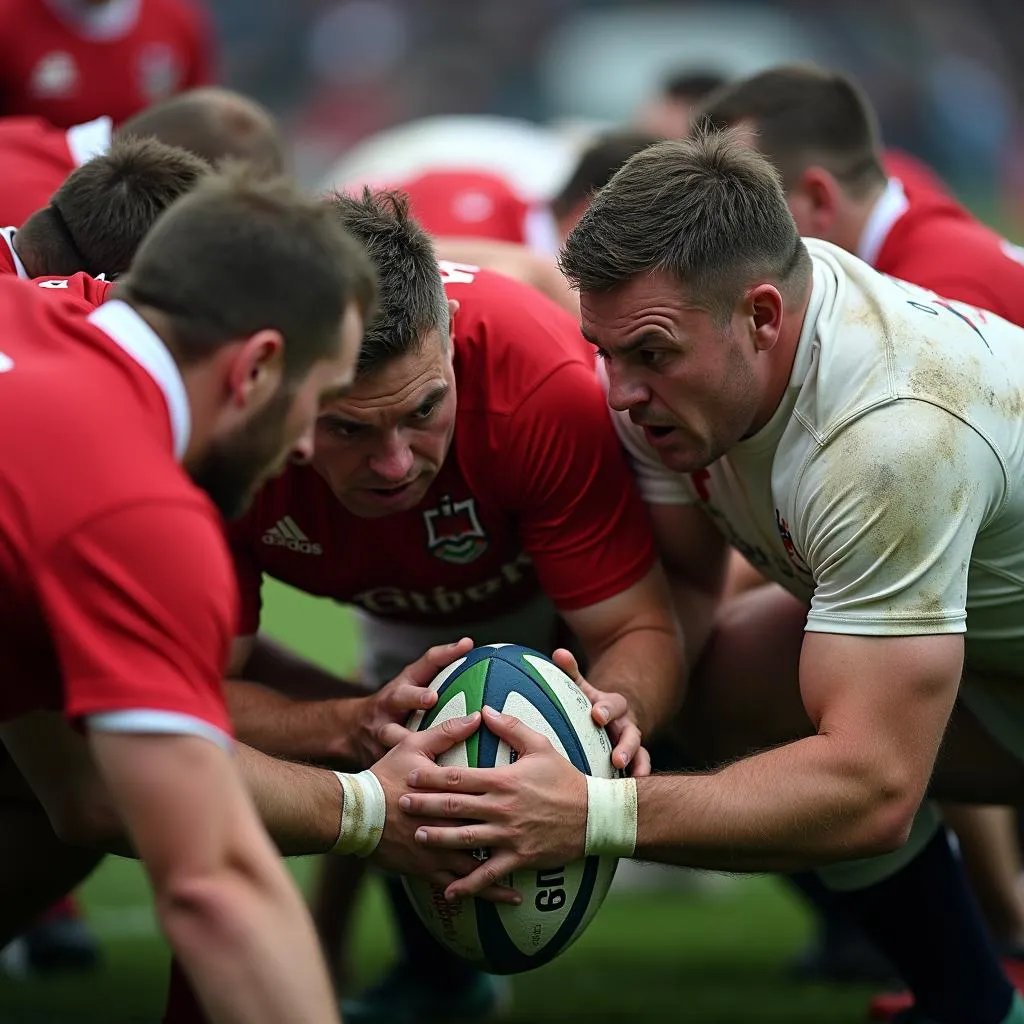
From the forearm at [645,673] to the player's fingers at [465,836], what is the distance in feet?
2.22

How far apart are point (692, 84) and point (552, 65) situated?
80.6 ft

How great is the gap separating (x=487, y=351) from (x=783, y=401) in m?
0.82

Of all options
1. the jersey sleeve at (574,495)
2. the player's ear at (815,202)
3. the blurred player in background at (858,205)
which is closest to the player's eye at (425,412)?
the jersey sleeve at (574,495)

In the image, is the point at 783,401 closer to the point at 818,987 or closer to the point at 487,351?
the point at 487,351

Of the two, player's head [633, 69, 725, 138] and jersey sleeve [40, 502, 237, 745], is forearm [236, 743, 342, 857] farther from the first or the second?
player's head [633, 69, 725, 138]

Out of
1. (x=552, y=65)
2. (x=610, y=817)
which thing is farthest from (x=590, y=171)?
(x=552, y=65)

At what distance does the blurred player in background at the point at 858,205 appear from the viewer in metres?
5.76

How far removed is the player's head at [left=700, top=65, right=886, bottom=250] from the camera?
591 centimetres

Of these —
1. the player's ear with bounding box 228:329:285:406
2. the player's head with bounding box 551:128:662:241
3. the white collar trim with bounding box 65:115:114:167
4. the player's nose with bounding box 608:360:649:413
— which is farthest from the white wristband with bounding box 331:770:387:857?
the player's head with bounding box 551:128:662:241

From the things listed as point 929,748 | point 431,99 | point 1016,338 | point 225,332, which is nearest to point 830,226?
point 1016,338

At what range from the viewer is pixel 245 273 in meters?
3.12

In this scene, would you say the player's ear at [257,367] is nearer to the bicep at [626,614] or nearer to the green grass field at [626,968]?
the bicep at [626,614]

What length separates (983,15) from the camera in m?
32.8

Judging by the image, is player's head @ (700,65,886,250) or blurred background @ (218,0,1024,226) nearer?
player's head @ (700,65,886,250)
